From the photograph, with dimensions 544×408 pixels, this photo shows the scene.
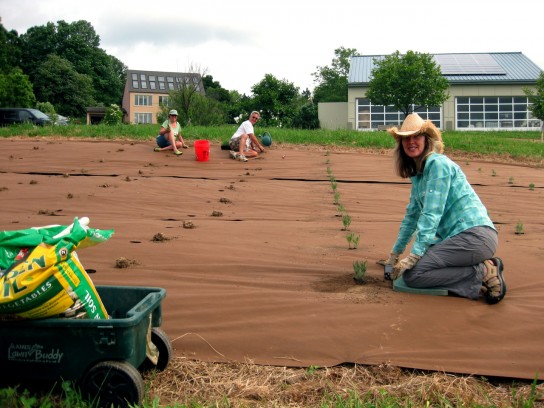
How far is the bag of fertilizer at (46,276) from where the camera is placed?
8.33 ft

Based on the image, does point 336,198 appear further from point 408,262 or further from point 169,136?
point 169,136

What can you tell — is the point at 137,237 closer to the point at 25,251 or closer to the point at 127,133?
the point at 25,251

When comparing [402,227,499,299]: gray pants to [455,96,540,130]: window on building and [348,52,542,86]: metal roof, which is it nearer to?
[348,52,542,86]: metal roof

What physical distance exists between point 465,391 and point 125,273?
265 centimetres

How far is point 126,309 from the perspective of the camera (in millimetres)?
3135

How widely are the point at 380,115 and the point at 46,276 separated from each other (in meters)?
35.5

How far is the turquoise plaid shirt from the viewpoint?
3979mm

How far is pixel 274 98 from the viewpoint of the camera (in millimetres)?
37594

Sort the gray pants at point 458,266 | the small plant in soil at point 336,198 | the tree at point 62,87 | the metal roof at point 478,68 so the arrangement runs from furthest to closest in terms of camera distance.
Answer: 1. the tree at point 62,87
2. the metal roof at point 478,68
3. the small plant in soil at point 336,198
4. the gray pants at point 458,266

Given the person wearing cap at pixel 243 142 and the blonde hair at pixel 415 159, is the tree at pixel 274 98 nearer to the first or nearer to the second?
the person wearing cap at pixel 243 142

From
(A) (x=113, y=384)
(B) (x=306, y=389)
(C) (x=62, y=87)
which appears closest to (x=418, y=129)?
(B) (x=306, y=389)

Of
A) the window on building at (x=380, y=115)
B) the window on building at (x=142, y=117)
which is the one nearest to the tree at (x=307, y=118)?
the window on building at (x=380, y=115)

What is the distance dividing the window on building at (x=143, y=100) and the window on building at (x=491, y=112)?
160 ft

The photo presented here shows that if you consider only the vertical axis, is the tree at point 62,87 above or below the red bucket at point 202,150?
above
